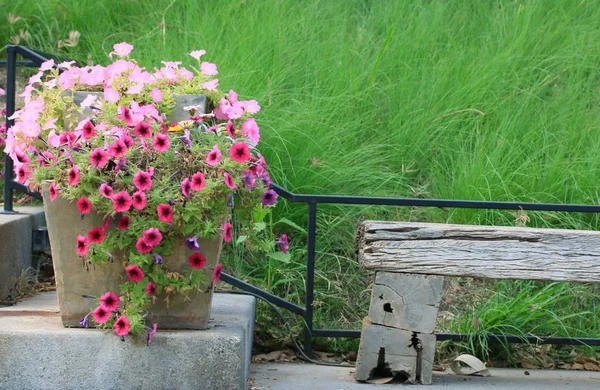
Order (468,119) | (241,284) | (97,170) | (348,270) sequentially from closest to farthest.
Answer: (97,170) → (241,284) → (348,270) → (468,119)

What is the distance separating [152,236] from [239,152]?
41 centimetres

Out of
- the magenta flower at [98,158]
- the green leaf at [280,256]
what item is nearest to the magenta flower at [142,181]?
the magenta flower at [98,158]

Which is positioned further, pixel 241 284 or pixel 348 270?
pixel 348 270

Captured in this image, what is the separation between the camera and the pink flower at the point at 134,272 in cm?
302

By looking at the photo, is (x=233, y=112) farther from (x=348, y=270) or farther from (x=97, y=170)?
(x=348, y=270)

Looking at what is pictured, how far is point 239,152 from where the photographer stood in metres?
3.13

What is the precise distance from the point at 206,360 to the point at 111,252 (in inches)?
19.2

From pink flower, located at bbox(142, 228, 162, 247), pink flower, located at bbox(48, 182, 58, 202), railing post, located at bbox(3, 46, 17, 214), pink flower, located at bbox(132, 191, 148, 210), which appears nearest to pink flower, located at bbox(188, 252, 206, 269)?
pink flower, located at bbox(142, 228, 162, 247)

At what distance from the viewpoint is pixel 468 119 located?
5344mm

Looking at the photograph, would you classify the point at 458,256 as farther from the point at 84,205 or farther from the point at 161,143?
the point at 84,205

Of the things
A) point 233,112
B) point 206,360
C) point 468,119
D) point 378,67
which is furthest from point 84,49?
point 206,360

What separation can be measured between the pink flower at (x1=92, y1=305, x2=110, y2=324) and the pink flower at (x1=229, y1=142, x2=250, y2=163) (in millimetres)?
664

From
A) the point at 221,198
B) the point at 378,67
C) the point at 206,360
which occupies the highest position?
the point at 378,67

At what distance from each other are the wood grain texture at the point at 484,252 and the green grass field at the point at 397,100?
0.62 meters
